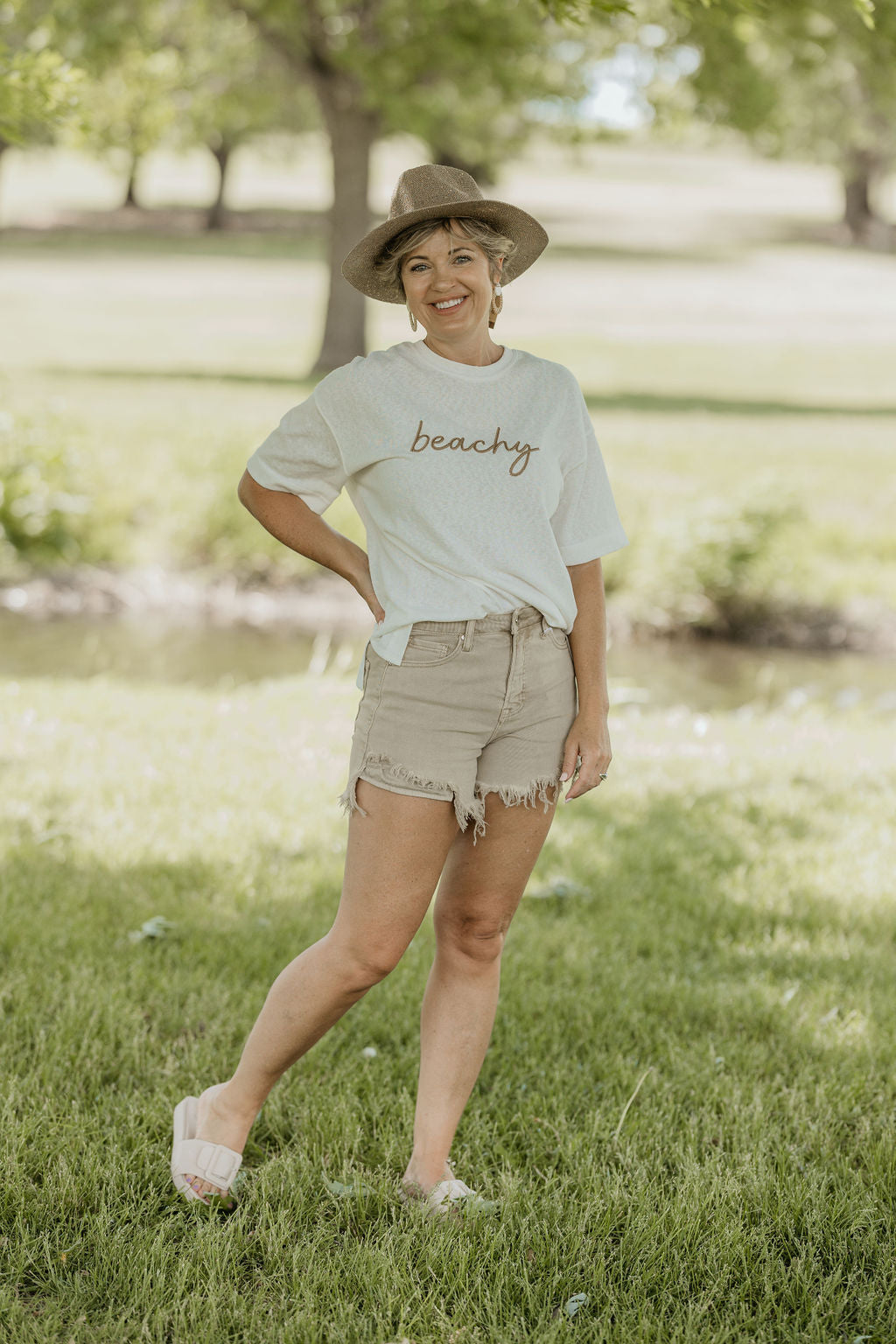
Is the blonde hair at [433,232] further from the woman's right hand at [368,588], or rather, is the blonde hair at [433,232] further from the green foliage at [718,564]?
the green foliage at [718,564]

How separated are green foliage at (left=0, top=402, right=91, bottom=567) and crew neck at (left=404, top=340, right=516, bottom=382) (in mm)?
9450

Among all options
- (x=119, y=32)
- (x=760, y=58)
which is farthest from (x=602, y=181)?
(x=119, y=32)

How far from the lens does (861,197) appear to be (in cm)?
5150

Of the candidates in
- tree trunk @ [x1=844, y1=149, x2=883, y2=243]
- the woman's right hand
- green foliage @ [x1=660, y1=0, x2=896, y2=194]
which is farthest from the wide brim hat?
tree trunk @ [x1=844, y1=149, x2=883, y2=243]

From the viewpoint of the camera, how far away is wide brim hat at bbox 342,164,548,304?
279 cm

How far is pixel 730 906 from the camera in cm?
485

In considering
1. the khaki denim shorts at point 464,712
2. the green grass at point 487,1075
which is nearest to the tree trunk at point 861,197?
the green grass at point 487,1075

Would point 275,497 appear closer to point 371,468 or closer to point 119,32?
point 371,468

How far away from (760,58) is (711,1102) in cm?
2351

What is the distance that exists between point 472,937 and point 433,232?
1542 millimetres

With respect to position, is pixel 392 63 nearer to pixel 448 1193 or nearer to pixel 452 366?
pixel 452 366

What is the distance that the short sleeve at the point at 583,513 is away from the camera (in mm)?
2928

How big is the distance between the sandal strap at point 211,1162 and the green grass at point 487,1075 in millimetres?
74

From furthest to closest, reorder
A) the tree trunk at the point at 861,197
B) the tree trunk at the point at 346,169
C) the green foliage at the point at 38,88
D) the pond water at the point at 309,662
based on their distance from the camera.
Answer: the tree trunk at the point at 861,197, the tree trunk at the point at 346,169, the pond water at the point at 309,662, the green foliage at the point at 38,88
